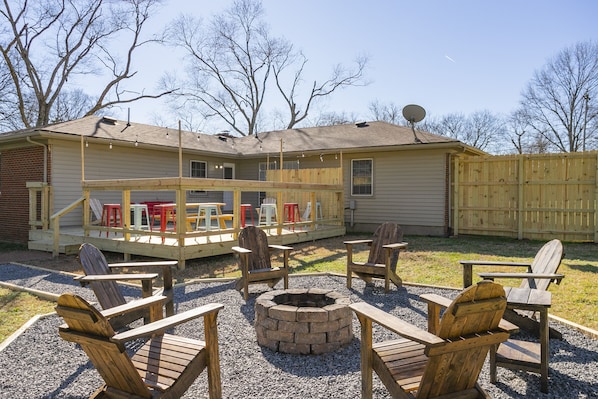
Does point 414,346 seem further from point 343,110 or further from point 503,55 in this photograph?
point 343,110

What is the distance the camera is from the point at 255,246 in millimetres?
5766

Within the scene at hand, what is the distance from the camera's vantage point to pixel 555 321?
431 centimetres

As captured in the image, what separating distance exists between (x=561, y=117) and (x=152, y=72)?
91.0 feet

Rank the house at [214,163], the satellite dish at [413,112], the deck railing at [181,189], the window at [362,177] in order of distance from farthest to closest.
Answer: the window at [362,177], the satellite dish at [413,112], the house at [214,163], the deck railing at [181,189]

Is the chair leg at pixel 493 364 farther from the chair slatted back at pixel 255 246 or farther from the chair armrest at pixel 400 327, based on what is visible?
the chair slatted back at pixel 255 246

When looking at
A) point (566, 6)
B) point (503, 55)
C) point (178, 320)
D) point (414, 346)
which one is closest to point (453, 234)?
point (566, 6)

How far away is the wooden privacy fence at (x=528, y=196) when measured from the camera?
34.3ft

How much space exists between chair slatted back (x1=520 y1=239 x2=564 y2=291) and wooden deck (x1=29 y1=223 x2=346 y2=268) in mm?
5457

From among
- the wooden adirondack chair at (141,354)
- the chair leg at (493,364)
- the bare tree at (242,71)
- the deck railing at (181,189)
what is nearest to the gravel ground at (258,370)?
the chair leg at (493,364)

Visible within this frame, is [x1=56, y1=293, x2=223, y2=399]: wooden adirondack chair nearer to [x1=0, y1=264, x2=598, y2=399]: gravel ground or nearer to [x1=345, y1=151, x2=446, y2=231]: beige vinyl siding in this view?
[x1=0, y1=264, x2=598, y2=399]: gravel ground

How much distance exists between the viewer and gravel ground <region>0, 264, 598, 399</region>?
9.50 ft

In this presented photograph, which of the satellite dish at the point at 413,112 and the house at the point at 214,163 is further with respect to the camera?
the satellite dish at the point at 413,112

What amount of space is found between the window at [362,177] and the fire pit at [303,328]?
1028 cm

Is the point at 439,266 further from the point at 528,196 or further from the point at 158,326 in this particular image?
the point at 158,326
